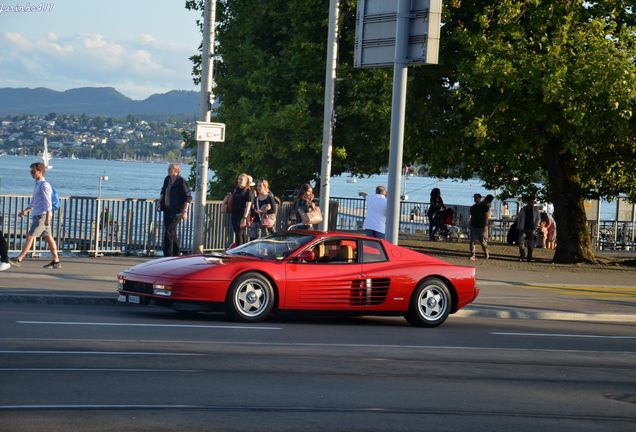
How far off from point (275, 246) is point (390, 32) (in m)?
6.14

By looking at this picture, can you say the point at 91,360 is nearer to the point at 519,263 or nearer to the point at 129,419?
the point at 129,419

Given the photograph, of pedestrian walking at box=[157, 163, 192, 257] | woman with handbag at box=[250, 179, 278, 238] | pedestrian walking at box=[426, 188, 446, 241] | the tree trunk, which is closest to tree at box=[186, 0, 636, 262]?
the tree trunk

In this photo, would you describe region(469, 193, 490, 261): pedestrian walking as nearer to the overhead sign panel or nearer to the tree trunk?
the tree trunk

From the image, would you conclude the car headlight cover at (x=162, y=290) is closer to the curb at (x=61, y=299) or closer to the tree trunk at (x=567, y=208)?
the curb at (x=61, y=299)

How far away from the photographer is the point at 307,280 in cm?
1513

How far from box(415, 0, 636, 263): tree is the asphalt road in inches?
479

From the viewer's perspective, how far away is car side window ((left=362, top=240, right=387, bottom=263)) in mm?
15738

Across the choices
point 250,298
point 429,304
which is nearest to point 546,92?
point 429,304

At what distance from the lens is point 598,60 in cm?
2709

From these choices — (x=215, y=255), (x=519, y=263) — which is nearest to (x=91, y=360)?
(x=215, y=255)

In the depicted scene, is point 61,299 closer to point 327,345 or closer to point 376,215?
point 327,345

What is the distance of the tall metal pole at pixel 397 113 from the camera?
1988 centimetres

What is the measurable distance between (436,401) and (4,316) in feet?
21.4

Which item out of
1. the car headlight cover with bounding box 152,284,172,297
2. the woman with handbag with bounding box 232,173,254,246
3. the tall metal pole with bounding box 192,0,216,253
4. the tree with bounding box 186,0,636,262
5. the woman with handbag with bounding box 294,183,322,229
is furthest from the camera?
the tree with bounding box 186,0,636,262
